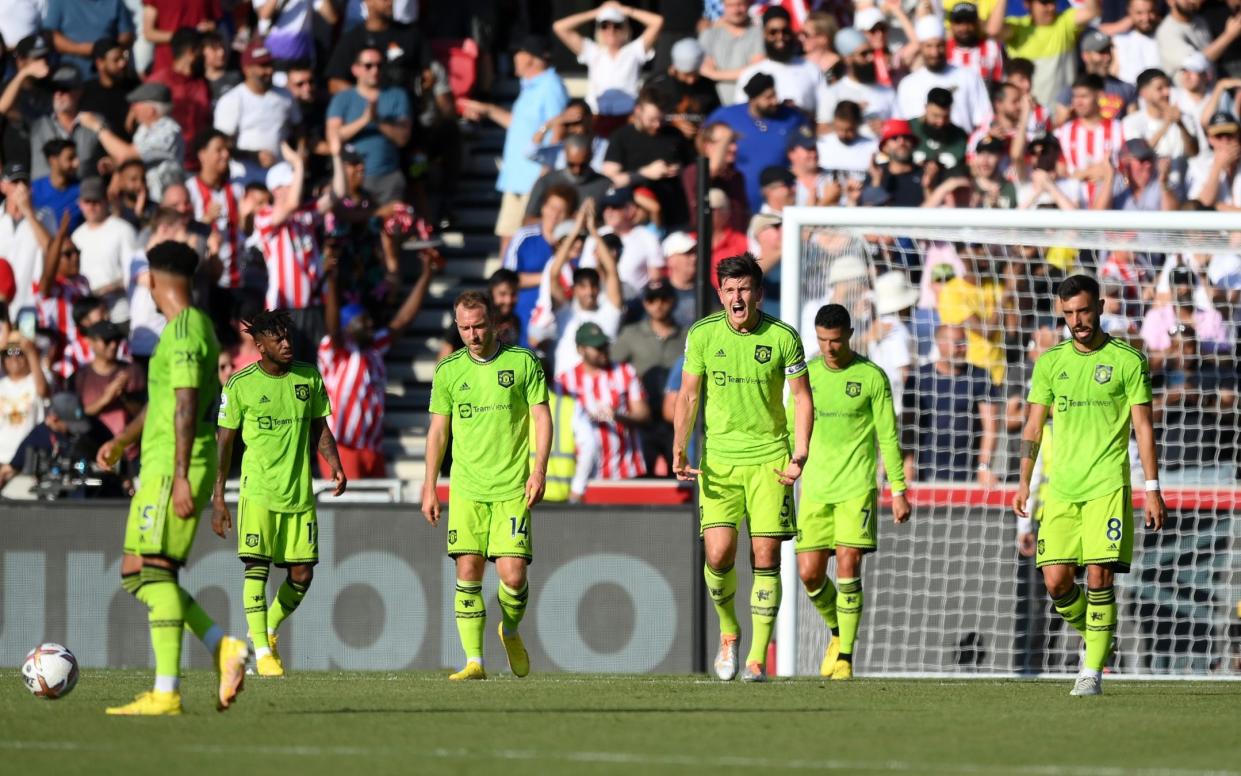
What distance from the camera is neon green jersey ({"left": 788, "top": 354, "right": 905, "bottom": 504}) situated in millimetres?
12828

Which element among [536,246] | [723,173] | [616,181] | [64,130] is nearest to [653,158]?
[616,181]

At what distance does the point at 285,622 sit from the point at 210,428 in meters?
6.59

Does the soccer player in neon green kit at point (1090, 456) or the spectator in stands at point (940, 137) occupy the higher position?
the spectator in stands at point (940, 137)

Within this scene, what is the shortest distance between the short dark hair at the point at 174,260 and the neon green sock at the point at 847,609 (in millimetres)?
5471

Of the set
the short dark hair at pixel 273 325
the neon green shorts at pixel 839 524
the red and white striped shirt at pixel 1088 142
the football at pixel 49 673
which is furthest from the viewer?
the red and white striped shirt at pixel 1088 142

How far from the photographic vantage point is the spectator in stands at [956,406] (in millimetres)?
14906

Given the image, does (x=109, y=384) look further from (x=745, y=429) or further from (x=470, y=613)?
(x=745, y=429)

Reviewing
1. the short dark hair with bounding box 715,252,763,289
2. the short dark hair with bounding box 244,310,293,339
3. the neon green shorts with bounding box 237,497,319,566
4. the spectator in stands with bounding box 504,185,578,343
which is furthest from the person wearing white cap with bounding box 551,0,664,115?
the short dark hair with bounding box 715,252,763,289

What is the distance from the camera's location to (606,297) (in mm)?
16391

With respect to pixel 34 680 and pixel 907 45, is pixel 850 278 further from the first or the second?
pixel 34 680

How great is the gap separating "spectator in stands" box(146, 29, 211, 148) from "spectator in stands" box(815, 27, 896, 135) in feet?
18.4

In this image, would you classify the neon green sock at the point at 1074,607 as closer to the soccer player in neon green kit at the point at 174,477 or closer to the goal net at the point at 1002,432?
the goal net at the point at 1002,432

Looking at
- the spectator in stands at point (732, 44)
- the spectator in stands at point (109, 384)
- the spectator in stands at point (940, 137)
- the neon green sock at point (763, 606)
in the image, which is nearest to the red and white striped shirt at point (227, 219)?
the spectator in stands at point (109, 384)

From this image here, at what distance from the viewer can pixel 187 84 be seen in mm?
18812
